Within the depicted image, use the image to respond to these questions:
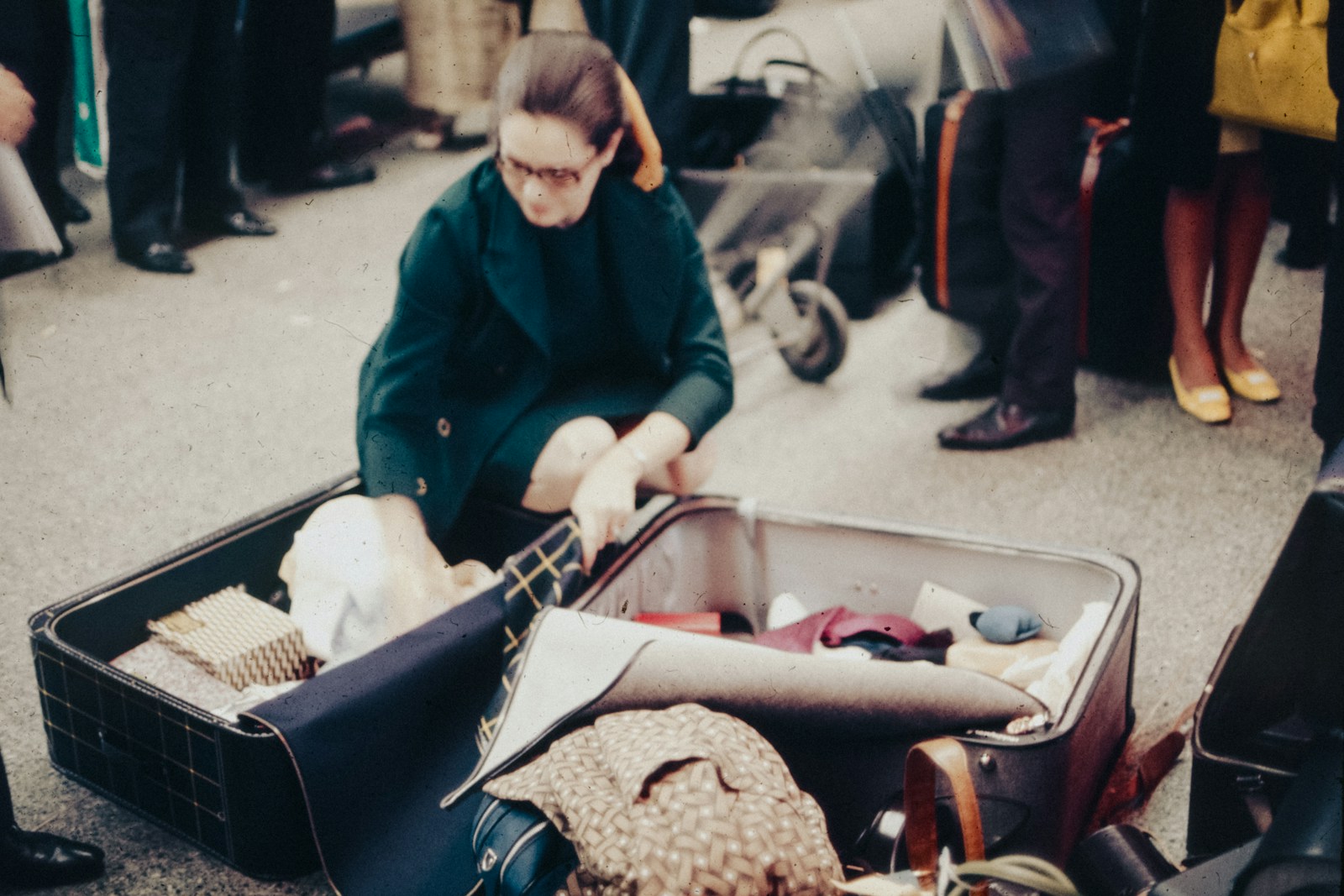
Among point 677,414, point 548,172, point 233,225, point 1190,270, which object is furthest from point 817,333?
point 233,225

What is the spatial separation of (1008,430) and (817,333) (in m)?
0.44

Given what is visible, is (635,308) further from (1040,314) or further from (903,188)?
(903,188)

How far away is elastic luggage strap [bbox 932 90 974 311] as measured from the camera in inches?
88.7

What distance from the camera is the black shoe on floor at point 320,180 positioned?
3.34 m

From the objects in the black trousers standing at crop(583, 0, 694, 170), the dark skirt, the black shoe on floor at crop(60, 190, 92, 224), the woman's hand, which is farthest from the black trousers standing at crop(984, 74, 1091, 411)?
the black shoe on floor at crop(60, 190, 92, 224)

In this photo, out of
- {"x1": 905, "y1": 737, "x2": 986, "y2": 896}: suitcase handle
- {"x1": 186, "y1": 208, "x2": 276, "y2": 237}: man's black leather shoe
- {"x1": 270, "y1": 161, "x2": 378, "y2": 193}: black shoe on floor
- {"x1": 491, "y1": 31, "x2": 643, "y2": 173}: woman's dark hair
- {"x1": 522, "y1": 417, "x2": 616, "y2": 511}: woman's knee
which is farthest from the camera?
{"x1": 270, "y1": 161, "x2": 378, "y2": 193}: black shoe on floor

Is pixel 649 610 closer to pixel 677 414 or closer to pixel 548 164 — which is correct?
pixel 677 414

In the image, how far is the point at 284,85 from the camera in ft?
10.6

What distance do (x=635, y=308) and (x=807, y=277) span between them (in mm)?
1115

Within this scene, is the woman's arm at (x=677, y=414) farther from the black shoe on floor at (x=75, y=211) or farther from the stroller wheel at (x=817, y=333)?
the black shoe on floor at (x=75, y=211)

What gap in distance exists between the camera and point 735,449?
2301 mm

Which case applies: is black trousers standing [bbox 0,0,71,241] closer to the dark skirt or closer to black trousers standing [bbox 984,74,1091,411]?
black trousers standing [bbox 984,74,1091,411]

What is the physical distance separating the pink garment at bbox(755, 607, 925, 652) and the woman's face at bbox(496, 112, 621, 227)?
57cm

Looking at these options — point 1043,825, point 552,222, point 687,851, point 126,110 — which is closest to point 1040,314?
point 552,222
